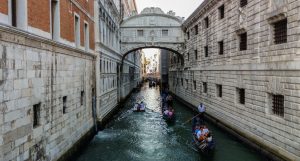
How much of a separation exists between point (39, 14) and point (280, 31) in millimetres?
8429

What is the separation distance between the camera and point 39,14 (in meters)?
7.63

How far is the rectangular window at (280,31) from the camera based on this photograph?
9.84m

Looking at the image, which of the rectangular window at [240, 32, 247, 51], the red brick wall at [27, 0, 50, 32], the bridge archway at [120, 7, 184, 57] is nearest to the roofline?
the bridge archway at [120, 7, 184, 57]

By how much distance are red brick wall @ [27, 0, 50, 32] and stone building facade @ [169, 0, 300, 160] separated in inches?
314

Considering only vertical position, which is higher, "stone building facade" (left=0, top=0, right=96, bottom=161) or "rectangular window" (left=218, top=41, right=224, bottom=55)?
"rectangular window" (left=218, top=41, right=224, bottom=55)

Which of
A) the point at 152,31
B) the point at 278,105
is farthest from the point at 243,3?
the point at 152,31

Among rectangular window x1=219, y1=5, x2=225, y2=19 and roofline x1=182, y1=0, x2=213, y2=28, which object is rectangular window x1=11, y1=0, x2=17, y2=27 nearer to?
rectangular window x1=219, y1=5, x2=225, y2=19

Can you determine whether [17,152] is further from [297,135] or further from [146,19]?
[146,19]

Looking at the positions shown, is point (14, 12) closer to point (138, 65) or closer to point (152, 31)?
point (152, 31)

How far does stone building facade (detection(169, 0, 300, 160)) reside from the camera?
9180mm

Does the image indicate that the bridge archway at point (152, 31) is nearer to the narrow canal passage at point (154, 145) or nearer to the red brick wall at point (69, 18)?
the narrow canal passage at point (154, 145)

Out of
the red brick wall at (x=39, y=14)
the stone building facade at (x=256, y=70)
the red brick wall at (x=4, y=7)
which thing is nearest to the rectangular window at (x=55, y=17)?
the red brick wall at (x=39, y=14)

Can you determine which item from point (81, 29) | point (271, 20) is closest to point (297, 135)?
point (271, 20)

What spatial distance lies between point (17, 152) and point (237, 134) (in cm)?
1025
